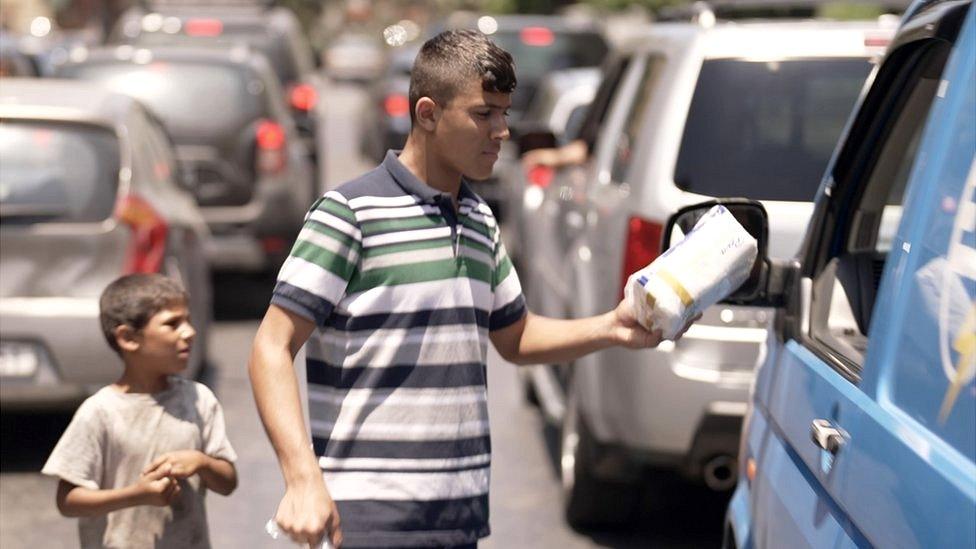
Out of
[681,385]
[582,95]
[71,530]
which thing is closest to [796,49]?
[681,385]

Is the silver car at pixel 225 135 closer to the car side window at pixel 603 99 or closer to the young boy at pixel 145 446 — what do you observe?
the car side window at pixel 603 99

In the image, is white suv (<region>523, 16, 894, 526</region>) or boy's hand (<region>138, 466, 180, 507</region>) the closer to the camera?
boy's hand (<region>138, 466, 180, 507</region>)

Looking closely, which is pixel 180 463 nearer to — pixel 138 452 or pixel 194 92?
pixel 138 452

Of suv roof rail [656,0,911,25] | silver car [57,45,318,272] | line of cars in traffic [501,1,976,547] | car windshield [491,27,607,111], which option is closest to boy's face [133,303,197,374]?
line of cars in traffic [501,1,976,547]

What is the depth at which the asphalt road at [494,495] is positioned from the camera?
6.52 meters

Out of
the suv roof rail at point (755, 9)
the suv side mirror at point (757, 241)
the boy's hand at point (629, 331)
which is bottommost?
the boy's hand at point (629, 331)

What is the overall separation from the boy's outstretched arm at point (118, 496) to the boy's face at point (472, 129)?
1.10m

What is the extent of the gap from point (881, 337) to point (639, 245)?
122 inches

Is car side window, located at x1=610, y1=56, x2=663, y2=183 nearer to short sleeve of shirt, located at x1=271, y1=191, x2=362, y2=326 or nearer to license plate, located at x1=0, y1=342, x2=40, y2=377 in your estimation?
license plate, located at x1=0, y1=342, x2=40, y2=377

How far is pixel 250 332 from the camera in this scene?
439 inches

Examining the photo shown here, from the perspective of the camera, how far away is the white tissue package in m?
3.35

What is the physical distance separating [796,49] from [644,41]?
1.45m

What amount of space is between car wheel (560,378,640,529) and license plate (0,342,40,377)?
2.19 m

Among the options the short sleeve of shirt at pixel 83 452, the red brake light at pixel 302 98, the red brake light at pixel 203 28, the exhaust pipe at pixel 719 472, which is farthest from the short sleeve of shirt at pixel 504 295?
the red brake light at pixel 203 28
